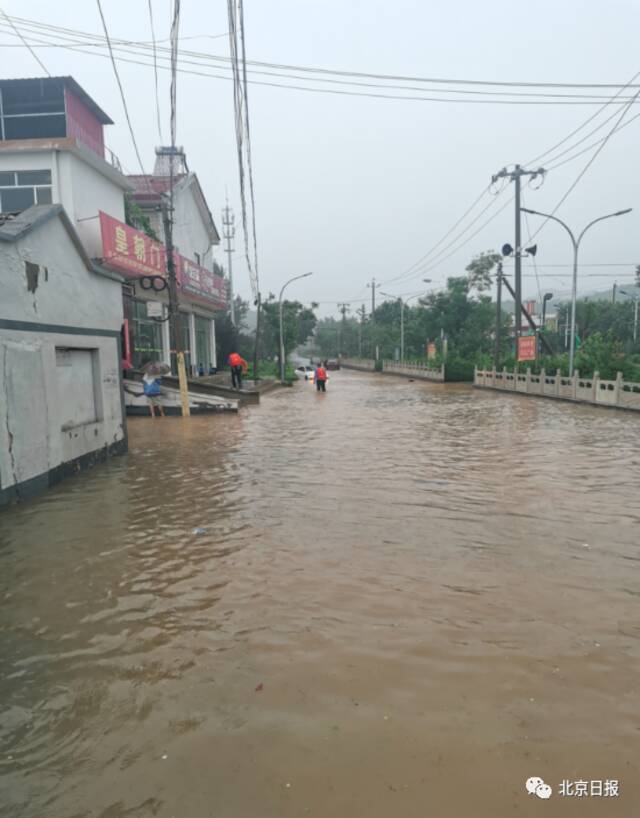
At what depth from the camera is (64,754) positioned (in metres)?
2.80

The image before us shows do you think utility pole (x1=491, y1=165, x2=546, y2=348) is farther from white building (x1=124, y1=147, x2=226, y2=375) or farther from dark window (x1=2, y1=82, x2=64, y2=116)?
dark window (x1=2, y1=82, x2=64, y2=116)

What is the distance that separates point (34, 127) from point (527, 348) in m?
24.6

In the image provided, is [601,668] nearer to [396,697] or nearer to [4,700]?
[396,697]

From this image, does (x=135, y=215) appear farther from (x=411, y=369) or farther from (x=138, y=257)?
(x=411, y=369)

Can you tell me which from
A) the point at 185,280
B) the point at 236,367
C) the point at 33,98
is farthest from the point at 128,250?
the point at 33,98

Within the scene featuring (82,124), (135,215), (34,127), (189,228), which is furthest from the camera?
(189,228)

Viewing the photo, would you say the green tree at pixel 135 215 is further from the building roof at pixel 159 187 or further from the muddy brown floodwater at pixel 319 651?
the muddy brown floodwater at pixel 319 651

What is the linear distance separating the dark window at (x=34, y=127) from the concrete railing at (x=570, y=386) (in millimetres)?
22836

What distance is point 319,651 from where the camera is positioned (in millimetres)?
3760

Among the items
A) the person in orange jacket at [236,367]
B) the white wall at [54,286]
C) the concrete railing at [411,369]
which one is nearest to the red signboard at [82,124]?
the person in orange jacket at [236,367]

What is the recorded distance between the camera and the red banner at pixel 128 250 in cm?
1647

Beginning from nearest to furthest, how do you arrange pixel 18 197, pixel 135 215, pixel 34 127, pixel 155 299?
1. pixel 18 197
2. pixel 34 127
3. pixel 155 299
4. pixel 135 215

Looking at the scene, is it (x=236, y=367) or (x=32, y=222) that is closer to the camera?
(x=32, y=222)

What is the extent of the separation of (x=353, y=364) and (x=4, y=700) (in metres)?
76.4
